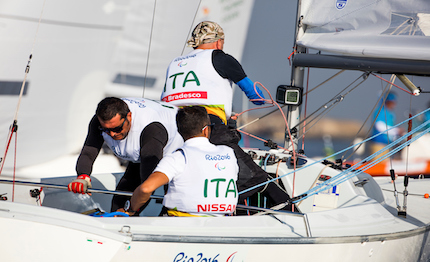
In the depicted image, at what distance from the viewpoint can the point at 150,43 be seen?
13.3 ft

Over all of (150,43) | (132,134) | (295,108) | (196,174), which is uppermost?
(150,43)

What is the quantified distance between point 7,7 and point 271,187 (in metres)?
2.02

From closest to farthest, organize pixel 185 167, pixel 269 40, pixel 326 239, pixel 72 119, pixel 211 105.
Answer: pixel 185 167
pixel 326 239
pixel 211 105
pixel 72 119
pixel 269 40

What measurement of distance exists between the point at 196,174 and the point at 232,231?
0.28m

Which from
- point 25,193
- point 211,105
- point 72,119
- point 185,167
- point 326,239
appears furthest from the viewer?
point 72,119

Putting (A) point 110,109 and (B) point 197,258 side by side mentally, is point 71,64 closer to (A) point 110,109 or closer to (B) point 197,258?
(A) point 110,109

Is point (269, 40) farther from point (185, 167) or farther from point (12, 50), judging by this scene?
point (185, 167)

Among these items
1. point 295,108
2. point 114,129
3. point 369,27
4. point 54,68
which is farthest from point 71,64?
point 369,27

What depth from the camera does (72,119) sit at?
12.2 ft

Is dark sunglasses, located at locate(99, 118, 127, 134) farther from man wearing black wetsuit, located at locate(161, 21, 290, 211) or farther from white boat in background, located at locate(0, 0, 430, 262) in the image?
man wearing black wetsuit, located at locate(161, 21, 290, 211)

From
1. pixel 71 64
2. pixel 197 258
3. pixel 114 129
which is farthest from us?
pixel 71 64

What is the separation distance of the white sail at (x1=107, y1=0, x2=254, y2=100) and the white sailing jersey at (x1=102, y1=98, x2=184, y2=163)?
1.20 meters

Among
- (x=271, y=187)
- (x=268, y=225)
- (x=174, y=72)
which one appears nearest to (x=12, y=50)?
(x=174, y=72)

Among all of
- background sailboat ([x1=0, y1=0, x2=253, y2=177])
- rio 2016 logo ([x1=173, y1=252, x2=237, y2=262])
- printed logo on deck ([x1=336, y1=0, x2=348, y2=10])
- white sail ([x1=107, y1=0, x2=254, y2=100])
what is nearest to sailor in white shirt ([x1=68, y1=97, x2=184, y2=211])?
rio 2016 logo ([x1=173, y1=252, x2=237, y2=262])
